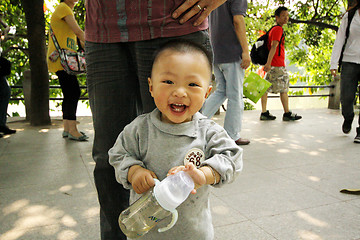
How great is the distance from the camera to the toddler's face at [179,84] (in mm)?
1283

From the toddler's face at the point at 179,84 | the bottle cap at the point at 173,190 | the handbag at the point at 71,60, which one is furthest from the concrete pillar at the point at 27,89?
the bottle cap at the point at 173,190

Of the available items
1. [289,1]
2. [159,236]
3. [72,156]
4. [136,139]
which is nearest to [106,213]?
[159,236]

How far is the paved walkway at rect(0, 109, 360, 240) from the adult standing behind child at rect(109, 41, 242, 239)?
88 cm

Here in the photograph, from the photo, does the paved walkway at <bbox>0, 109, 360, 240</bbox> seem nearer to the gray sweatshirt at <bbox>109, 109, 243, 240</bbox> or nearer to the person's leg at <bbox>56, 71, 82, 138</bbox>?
the person's leg at <bbox>56, 71, 82, 138</bbox>

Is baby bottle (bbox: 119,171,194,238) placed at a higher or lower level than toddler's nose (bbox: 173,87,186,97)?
lower

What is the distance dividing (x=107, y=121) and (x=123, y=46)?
38 centimetres

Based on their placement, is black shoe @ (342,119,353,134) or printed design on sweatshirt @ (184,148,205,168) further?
black shoe @ (342,119,353,134)

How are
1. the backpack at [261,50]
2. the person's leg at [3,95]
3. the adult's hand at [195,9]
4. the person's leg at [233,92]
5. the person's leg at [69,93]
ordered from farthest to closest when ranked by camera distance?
the backpack at [261,50] → the person's leg at [3,95] → the person's leg at [69,93] → the person's leg at [233,92] → the adult's hand at [195,9]

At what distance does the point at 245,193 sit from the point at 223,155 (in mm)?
1697

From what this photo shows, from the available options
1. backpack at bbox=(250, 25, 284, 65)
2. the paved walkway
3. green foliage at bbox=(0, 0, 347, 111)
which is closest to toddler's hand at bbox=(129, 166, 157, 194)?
the paved walkway

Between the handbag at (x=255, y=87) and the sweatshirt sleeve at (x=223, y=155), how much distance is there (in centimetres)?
380

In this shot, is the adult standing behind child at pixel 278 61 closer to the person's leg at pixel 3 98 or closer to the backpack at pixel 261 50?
the backpack at pixel 261 50

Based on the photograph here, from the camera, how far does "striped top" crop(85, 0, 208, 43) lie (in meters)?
1.49

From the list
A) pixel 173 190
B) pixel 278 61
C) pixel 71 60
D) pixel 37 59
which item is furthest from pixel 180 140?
pixel 37 59
